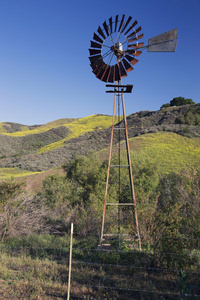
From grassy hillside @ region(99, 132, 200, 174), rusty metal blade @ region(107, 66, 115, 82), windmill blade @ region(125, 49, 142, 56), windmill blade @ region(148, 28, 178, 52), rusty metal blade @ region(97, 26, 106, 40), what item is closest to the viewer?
windmill blade @ region(148, 28, 178, 52)

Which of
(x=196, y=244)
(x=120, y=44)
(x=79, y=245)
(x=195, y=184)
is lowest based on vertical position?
(x=79, y=245)

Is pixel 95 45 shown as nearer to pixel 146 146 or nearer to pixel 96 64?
pixel 96 64

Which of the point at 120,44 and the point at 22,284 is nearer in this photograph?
the point at 22,284

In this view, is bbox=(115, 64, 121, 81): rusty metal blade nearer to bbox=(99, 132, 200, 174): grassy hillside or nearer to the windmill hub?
the windmill hub

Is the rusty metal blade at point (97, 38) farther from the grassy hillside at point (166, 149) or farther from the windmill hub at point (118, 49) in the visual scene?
the grassy hillside at point (166, 149)

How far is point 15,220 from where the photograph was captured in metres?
9.40

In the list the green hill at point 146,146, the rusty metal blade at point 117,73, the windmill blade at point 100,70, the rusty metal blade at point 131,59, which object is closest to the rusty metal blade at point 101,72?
the windmill blade at point 100,70

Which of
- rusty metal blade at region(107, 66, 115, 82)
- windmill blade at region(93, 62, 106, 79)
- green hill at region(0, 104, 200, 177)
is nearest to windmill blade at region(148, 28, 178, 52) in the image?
rusty metal blade at region(107, 66, 115, 82)

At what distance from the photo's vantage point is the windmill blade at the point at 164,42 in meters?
6.76

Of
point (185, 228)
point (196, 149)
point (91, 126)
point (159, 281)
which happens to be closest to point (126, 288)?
point (159, 281)

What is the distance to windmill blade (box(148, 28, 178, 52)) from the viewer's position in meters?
6.76

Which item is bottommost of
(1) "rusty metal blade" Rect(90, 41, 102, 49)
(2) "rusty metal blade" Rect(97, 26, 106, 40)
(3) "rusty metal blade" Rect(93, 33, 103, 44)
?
(1) "rusty metal blade" Rect(90, 41, 102, 49)

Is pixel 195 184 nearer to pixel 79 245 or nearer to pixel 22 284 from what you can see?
pixel 79 245

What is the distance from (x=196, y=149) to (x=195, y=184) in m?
27.9
